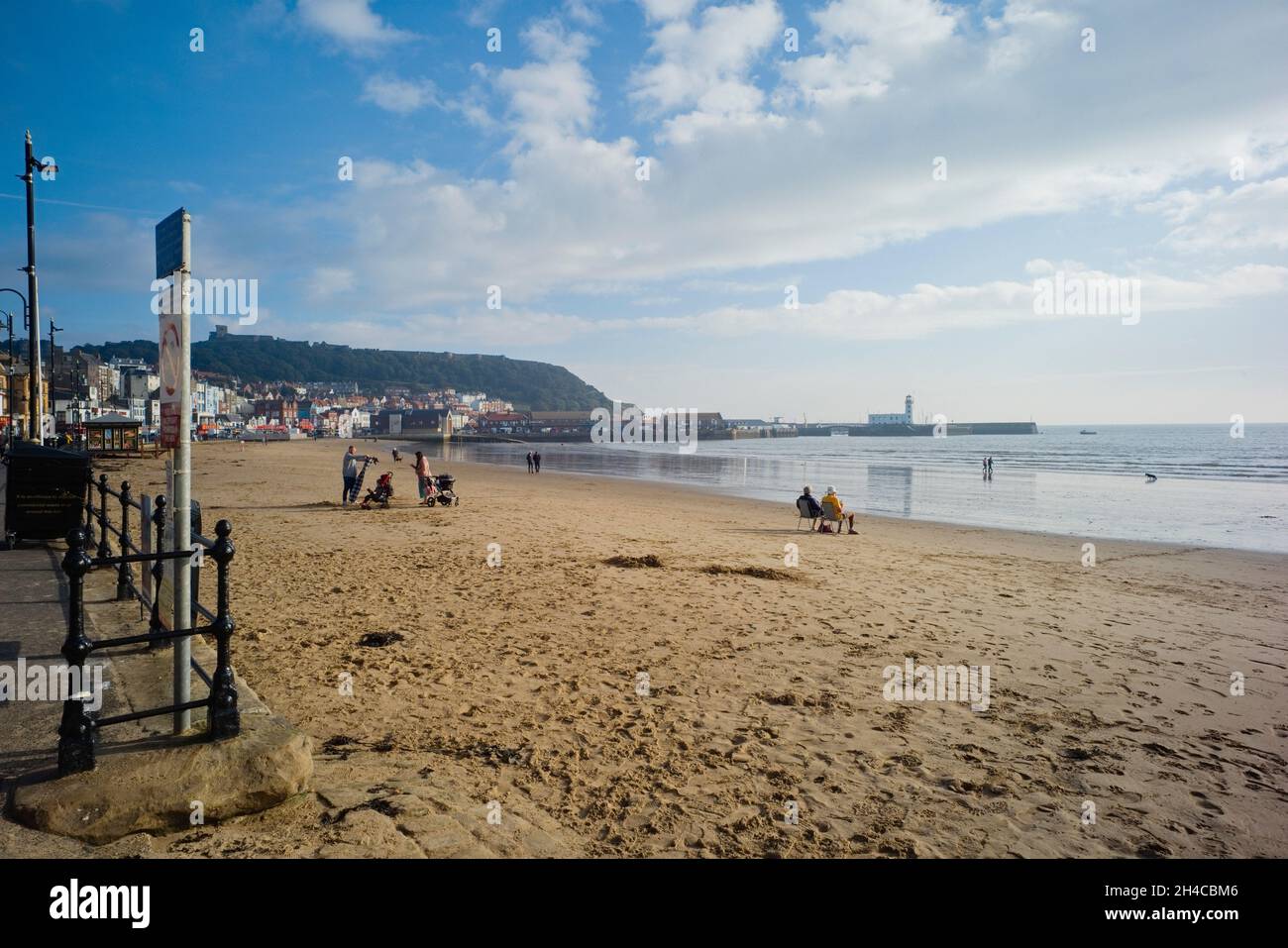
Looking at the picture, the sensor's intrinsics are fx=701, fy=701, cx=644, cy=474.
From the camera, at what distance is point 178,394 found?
11.0 ft

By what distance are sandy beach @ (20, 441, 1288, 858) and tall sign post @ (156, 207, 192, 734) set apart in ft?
3.29

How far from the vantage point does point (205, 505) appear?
59.0ft

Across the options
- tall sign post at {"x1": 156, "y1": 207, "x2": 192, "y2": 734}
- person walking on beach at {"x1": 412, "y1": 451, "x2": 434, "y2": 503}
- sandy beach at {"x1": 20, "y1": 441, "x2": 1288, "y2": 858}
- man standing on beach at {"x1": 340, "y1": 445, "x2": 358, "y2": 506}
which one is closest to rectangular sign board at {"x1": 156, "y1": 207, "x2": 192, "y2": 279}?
tall sign post at {"x1": 156, "y1": 207, "x2": 192, "y2": 734}

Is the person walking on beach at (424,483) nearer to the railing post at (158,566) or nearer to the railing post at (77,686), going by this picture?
the railing post at (158,566)

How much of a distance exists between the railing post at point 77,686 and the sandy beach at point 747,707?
2.18ft

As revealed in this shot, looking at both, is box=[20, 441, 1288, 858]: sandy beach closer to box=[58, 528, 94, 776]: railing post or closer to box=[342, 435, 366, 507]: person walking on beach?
box=[58, 528, 94, 776]: railing post

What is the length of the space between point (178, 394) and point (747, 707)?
14.1 feet

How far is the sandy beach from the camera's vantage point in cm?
371

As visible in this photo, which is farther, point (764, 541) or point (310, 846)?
point (764, 541)

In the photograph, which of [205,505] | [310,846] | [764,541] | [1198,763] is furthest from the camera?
[205,505]

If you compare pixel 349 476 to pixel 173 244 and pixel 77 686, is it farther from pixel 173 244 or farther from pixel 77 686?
pixel 77 686
